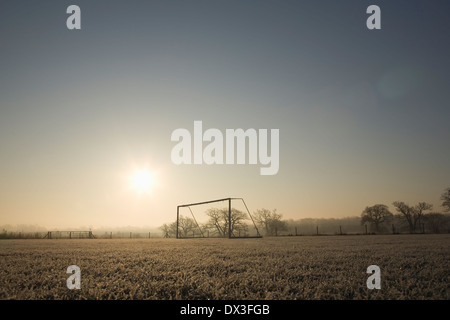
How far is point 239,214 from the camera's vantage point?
60875mm

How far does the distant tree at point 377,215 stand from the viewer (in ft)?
224

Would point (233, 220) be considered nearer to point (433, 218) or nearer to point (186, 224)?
point (186, 224)

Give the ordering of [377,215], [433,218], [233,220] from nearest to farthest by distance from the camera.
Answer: [233,220], [433,218], [377,215]

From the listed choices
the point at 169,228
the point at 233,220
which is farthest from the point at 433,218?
the point at 169,228

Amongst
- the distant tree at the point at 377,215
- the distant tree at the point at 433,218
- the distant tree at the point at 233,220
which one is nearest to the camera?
the distant tree at the point at 233,220

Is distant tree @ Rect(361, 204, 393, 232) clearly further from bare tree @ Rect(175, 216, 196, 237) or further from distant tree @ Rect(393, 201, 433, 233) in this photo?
bare tree @ Rect(175, 216, 196, 237)

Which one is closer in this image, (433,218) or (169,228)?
(433,218)

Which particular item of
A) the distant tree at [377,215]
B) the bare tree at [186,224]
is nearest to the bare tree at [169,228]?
the bare tree at [186,224]

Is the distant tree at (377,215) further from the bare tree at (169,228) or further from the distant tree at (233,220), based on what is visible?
the bare tree at (169,228)

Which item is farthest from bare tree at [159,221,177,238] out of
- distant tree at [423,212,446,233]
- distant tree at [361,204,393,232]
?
distant tree at [423,212,446,233]

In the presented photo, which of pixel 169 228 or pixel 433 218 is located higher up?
pixel 433 218

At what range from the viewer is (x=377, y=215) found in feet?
225

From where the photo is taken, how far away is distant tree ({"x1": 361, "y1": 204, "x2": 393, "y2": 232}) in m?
68.4
